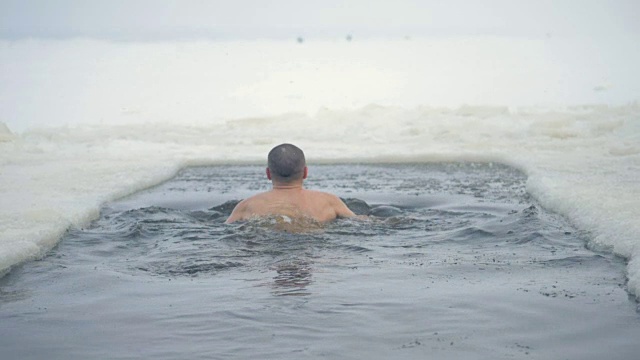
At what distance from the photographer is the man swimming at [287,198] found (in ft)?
20.7

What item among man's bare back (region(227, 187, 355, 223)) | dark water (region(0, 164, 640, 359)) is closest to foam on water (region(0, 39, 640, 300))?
dark water (region(0, 164, 640, 359))

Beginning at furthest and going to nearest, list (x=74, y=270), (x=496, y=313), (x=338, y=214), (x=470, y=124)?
1. (x=470, y=124)
2. (x=338, y=214)
3. (x=74, y=270)
4. (x=496, y=313)

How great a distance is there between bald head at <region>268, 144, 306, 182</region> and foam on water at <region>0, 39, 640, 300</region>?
140cm

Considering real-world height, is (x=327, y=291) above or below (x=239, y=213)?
below

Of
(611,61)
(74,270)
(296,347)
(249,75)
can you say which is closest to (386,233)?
(74,270)

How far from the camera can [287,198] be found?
6.40 meters

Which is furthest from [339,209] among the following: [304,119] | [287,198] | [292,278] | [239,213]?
[304,119]

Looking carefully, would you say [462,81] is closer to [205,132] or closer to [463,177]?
[205,132]

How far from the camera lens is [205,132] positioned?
44.4 ft

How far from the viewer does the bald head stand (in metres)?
6.43

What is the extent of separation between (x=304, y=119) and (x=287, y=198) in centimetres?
801

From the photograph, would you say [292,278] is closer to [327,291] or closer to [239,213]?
[327,291]

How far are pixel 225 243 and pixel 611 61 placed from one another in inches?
764

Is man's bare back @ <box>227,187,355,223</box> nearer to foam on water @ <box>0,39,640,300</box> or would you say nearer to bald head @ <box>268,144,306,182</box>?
bald head @ <box>268,144,306,182</box>
